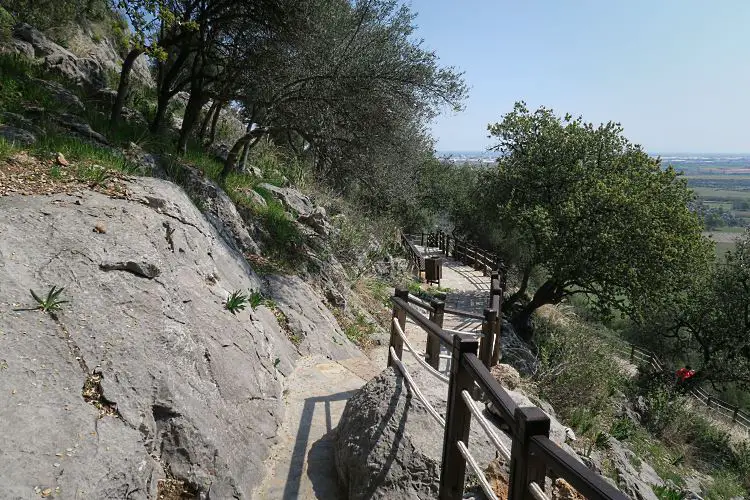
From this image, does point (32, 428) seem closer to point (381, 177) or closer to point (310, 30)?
point (310, 30)

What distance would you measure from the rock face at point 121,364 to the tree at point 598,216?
570 inches

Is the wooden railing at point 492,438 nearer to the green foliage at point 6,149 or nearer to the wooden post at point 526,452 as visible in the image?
the wooden post at point 526,452

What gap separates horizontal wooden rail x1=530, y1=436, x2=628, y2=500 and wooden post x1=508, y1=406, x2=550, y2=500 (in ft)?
0.14

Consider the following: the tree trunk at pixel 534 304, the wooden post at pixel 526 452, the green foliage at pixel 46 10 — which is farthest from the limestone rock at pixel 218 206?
the tree trunk at pixel 534 304

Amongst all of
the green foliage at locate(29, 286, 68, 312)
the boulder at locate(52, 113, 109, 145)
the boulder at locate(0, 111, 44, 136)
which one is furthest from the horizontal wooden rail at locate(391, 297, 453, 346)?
the boulder at locate(52, 113, 109, 145)

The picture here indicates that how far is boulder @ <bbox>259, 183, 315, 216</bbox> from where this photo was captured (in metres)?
12.3

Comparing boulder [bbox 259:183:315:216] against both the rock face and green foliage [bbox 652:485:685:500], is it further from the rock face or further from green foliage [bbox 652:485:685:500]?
green foliage [bbox 652:485:685:500]

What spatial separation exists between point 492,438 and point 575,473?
77 centimetres

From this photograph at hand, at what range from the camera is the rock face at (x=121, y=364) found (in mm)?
2969

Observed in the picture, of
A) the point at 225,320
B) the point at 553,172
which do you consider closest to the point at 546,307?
the point at 553,172

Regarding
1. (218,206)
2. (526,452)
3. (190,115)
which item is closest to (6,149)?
(218,206)

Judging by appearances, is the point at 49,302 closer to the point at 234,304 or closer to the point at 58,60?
the point at 234,304

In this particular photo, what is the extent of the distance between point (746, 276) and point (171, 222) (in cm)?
2364

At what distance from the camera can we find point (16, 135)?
5984 millimetres
